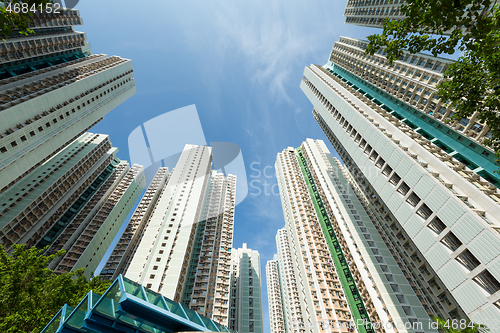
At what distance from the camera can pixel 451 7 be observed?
904 centimetres

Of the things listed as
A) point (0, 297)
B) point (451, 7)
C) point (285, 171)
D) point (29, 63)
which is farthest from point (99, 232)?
point (451, 7)

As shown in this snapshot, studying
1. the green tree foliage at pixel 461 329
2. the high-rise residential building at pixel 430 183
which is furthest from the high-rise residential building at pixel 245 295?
the green tree foliage at pixel 461 329

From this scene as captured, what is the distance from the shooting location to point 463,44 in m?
10.0

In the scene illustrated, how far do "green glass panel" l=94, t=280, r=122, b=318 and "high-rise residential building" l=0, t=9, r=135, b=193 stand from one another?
3355 cm

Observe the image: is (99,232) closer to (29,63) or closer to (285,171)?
(29,63)

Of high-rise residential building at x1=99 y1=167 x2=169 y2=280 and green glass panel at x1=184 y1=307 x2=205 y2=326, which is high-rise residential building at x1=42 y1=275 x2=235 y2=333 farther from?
high-rise residential building at x1=99 y1=167 x2=169 y2=280

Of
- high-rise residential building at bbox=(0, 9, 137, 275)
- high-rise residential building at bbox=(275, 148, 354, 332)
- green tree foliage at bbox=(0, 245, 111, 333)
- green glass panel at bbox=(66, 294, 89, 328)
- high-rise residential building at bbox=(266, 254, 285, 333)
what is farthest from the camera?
high-rise residential building at bbox=(266, 254, 285, 333)

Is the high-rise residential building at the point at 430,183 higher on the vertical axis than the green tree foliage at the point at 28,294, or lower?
higher

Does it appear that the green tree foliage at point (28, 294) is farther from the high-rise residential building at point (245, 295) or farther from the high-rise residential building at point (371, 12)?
the high-rise residential building at point (371, 12)

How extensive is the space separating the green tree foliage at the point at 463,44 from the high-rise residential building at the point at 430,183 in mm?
2193

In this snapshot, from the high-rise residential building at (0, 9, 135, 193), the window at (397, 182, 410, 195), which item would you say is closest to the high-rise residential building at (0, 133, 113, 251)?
the high-rise residential building at (0, 9, 135, 193)

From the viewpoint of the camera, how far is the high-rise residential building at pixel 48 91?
92.7 feet

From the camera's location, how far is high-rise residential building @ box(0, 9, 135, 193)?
28.3 meters

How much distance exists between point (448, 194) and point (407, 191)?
18.2 feet
